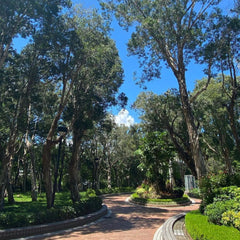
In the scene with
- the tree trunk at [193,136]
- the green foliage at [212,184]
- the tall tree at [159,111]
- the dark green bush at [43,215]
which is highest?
the tall tree at [159,111]

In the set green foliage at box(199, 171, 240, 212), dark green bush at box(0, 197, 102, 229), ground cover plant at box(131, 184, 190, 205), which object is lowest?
ground cover plant at box(131, 184, 190, 205)

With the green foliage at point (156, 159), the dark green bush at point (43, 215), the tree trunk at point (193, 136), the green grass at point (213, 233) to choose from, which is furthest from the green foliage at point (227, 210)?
the green foliage at point (156, 159)

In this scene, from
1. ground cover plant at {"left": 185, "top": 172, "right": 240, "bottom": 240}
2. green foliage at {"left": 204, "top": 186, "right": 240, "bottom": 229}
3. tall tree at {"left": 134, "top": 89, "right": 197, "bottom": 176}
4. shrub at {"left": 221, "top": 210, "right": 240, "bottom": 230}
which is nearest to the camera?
ground cover plant at {"left": 185, "top": 172, "right": 240, "bottom": 240}

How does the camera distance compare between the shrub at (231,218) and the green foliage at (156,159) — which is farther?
the green foliage at (156,159)

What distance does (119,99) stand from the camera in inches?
587

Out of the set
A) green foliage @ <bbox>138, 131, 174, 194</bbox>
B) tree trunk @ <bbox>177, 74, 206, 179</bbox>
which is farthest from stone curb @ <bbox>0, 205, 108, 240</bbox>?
green foliage @ <bbox>138, 131, 174, 194</bbox>

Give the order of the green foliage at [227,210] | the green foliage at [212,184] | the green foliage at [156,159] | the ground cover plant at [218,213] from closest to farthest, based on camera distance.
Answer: the ground cover plant at [218,213] → the green foliage at [227,210] → the green foliage at [212,184] → the green foliage at [156,159]

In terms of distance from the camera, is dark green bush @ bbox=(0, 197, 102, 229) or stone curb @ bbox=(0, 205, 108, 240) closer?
stone curb @ bbox=(0, 205, 108, 240)

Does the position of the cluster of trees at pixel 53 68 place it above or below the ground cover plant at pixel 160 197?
above

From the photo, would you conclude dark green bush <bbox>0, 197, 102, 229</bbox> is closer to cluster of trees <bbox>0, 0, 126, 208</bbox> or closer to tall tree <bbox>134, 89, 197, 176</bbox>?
cluster of trees <bbox>0, 0, 126, 208</bbox>

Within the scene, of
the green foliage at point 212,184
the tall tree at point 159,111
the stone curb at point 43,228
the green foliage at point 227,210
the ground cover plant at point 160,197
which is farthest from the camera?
the tall tree at point 159,111

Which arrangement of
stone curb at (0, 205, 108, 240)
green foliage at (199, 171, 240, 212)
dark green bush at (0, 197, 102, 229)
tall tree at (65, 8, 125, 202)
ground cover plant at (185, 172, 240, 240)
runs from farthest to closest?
tall tree at (65, 8, 125, 202) < green foliage at (199, 171, 240, 212) < dark green bush at (0, 197, 102, 229) < stone curb at (0, 205, 108, 240) < ground cover plant at (185, 172, 240, 240)

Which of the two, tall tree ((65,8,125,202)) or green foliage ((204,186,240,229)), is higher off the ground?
tall tree ((65,8,125,202))

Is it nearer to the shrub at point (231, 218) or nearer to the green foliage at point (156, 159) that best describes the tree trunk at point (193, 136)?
the shrub at point (231, 218)
